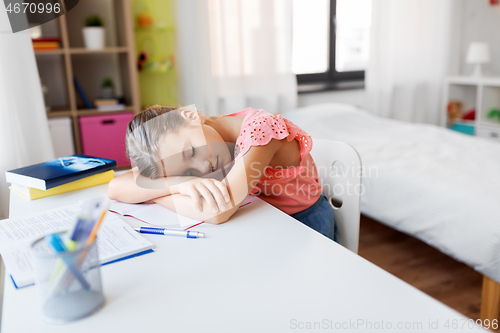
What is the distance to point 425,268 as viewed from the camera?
73.0 inches

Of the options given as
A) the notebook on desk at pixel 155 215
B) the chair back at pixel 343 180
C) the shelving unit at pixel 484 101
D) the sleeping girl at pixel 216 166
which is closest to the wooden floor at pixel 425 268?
the chair back at pixel 343 180

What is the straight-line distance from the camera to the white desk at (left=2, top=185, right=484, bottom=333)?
548mm

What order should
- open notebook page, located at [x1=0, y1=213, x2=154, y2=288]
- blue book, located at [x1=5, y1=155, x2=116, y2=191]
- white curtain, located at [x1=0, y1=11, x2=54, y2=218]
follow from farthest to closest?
white curtain, located at [x1=0, y1=11, x2=54, y2=218], blue book, located at [x1=5, y1=155, x2=116, y2=191], open notebook page, located at [x1=0, y1=213, x2=154, y2=288]

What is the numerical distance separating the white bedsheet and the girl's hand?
1027mm

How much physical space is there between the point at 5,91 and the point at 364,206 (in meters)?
1.54

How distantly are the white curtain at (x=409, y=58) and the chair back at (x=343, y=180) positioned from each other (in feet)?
7.17

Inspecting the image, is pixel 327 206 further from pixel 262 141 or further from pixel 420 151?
pixel 420 151

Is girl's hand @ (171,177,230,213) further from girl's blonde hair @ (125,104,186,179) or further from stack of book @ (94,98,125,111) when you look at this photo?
stack of book @ (94,98,125,111)

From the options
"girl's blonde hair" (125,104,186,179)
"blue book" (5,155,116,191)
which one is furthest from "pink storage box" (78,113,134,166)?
"girl's blonde hair" (125,104,186,179)

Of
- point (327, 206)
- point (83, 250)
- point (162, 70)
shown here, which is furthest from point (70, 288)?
point (162, 70)

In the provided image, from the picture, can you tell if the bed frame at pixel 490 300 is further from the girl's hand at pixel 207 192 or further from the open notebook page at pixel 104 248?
the open notebook page at pixel 104 248

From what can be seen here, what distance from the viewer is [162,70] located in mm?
2457

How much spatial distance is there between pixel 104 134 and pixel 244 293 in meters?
1.83

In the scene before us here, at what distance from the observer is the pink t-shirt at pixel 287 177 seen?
101 centimetres
